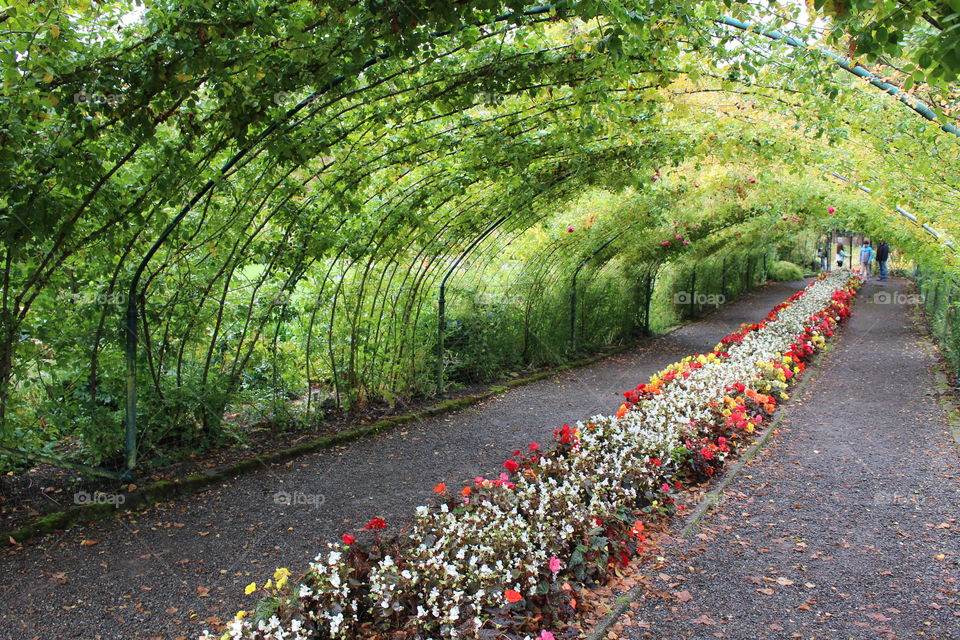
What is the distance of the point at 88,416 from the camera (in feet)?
15.8

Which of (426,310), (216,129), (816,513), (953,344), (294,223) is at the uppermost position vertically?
(216,129)

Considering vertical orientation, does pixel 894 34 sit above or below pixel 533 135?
below

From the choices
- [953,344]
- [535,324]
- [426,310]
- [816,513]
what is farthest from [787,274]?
[816,513]

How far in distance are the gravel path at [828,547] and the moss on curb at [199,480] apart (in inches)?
133

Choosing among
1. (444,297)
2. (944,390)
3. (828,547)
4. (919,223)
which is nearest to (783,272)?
(919,223)

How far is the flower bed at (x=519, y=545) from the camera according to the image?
279cm

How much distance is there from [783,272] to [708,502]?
2694 centimetres

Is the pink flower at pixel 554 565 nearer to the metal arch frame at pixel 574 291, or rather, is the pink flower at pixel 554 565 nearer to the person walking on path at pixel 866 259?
the metal arch frame at pixel 574 291

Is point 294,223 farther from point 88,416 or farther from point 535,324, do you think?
point 535,324

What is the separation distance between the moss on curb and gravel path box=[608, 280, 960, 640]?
3.39 meters

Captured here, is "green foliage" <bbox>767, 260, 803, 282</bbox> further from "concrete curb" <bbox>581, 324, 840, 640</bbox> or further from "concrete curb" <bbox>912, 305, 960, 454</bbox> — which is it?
"concrete curb" <bbox>581, 324, 840, 640</bbox>

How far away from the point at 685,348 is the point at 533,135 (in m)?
7.92

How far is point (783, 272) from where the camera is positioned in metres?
29.1

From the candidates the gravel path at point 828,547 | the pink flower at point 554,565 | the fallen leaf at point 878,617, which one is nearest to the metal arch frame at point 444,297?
the gravel path at point 828,547
